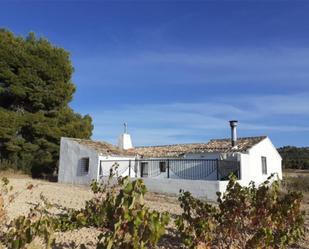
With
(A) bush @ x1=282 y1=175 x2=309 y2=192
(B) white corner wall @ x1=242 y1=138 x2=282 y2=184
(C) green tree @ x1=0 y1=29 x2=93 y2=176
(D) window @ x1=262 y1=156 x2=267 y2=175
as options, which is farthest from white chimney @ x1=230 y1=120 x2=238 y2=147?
(C) green tree @ x1=0 y1=29 x2=93 y2=176

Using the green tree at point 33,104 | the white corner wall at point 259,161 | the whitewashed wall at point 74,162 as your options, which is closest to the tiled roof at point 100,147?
the whitewashed wall at point 74,162

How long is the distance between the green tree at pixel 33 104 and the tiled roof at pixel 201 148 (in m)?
6.06

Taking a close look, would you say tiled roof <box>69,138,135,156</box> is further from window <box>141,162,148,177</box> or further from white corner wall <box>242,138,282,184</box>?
white corner wall <box>242,138,282,184</box>

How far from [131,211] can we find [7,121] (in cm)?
2451

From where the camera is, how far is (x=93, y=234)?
7.57 metres

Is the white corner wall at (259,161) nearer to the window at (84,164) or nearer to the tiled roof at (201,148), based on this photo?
the tiled roof at (201,148)

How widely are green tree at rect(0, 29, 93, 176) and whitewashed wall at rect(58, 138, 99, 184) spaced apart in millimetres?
3059

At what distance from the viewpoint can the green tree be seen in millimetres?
27344

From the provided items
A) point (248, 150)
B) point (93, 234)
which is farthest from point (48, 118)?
point (93, 234)

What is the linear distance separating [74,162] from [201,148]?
30.2ft

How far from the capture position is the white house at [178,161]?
72.9ft

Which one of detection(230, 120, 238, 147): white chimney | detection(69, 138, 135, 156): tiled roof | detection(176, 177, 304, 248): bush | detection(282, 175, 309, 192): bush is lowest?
detection(176, 177, 304, 248): bush

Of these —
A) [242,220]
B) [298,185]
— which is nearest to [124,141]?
[298,185]

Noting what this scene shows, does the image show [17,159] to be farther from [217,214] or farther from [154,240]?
[154,240]
